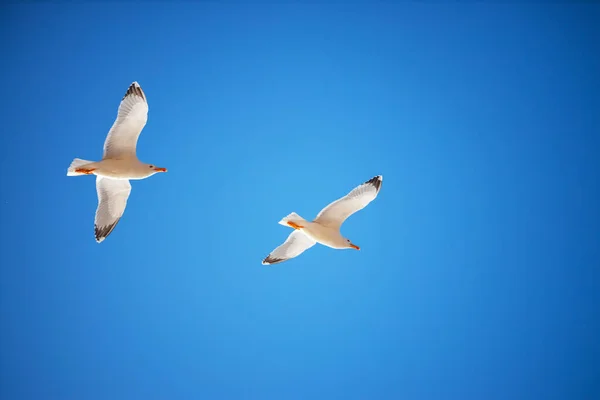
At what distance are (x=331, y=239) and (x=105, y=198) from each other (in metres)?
3.60

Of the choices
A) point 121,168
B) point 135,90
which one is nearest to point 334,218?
Result: point 121,168

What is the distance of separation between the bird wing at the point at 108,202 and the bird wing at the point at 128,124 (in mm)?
707

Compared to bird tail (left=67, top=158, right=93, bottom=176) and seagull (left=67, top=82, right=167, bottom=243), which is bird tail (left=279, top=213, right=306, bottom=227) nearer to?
seagull (left=67, top=82, right=167, bottom=243)

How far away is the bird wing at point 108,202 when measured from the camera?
27.7 ft

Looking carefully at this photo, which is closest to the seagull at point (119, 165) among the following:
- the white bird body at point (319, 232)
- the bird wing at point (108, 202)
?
the bird wing at point (108, 202)

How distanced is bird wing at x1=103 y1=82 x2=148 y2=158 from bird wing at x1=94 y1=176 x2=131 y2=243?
2.32 ft

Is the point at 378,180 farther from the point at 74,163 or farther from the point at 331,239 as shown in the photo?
the point at 74,163

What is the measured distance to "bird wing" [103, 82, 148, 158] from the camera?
752 centimetres

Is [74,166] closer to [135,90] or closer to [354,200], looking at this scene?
[135,90]

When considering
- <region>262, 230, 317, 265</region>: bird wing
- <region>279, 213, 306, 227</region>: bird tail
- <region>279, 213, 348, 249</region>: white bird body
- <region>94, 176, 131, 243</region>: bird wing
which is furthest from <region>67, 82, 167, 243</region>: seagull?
<region>262, 230, 317, 265</region>: bird wing

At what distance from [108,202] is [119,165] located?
988mm

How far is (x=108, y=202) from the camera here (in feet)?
27.9

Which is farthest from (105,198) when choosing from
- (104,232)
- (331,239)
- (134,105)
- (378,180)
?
(378,180)

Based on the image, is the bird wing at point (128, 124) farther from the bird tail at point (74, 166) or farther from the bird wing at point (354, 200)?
the bird wing at point (354, 200)
